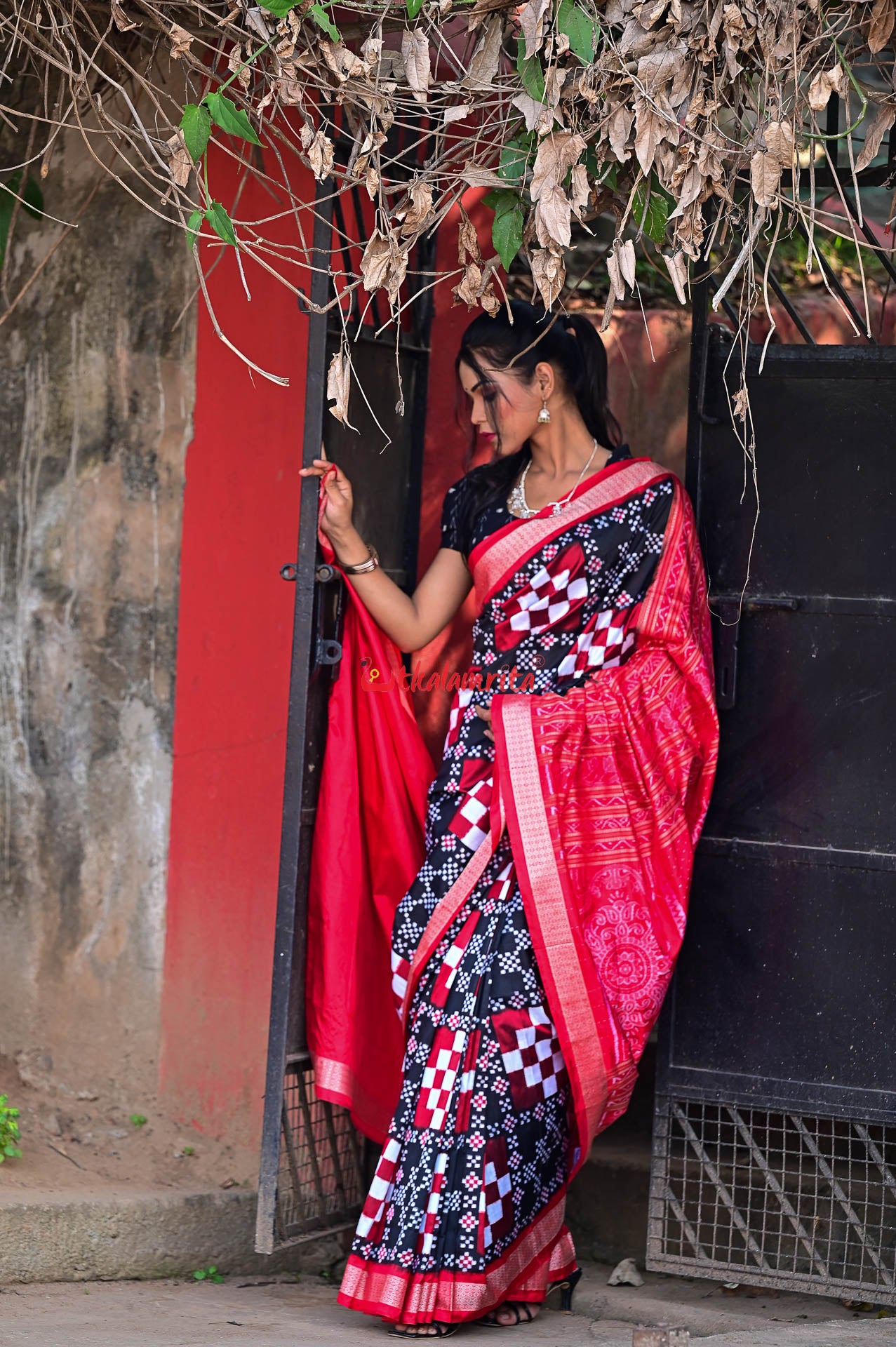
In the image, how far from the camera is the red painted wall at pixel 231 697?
12.3 feet

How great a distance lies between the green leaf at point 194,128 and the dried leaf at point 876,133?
1.09 meters

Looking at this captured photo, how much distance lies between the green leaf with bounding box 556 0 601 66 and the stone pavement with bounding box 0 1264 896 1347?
Answer: 2058 millimetres

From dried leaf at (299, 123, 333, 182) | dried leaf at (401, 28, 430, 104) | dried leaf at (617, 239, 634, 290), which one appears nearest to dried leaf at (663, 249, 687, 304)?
dried leaf at (617, 239, 634, 290)

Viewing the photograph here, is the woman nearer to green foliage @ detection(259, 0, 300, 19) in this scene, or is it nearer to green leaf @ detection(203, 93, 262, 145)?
green leaf @ detection(203, 93, 262, 145)

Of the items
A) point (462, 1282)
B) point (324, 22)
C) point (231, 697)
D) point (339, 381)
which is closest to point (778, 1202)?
point (462, 1282)

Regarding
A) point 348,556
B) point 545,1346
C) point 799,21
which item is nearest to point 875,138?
point 799,21

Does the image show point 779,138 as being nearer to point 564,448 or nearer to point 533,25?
point 533,25

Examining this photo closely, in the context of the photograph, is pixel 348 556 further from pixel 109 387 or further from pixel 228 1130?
pixel 228 1130

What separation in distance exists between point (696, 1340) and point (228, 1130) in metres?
1.66

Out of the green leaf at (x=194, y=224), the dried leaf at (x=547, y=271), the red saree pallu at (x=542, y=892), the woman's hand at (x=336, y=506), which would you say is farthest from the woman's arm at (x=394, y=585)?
the dried leaf at (x=547, y=271)

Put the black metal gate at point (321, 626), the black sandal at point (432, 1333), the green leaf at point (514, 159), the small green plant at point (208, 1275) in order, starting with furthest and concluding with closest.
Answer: the small green plant at point (208, 1275)
the black metal gate at point (321, 626)
the black sandal at point (432, 1333)
the green leaf at point (514, 159)

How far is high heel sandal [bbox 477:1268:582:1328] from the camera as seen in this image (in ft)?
10.3

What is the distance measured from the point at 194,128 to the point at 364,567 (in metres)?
0.95

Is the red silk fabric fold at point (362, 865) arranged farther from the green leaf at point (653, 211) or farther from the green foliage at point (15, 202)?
the green foliage at point (15, 202)
